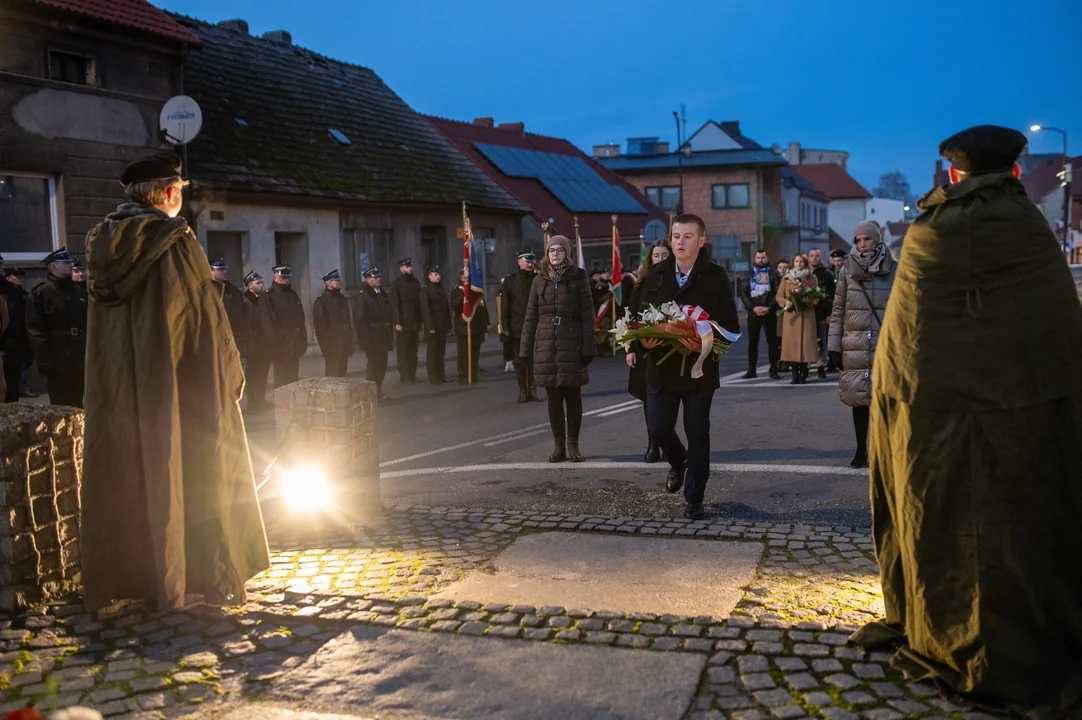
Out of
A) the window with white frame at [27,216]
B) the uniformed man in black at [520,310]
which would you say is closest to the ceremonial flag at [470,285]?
the uniformed man in black at [520,310]

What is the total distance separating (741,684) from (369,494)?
3.74 m

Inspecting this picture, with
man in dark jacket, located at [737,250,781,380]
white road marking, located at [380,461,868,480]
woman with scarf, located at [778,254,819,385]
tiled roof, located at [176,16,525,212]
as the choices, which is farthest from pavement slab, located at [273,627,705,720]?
tiled roof, located at [176,16,525,212]

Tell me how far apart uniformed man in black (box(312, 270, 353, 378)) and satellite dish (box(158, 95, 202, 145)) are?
387 centimetres

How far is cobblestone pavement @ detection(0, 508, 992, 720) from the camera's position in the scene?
13.7 ft

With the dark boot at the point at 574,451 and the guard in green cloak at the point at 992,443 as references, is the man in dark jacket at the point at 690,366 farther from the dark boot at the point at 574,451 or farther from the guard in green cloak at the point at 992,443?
the guard in green cloak at the point at 992,443

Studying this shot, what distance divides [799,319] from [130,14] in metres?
13.2

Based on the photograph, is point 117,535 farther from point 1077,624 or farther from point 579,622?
point 1077,624

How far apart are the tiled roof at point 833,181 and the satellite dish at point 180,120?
77.7 m

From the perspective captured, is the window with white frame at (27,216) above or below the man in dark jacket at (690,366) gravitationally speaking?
above

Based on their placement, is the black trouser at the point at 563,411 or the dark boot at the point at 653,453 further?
the black trouser at the point at 563,411

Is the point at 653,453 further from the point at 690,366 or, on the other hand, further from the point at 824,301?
the point at 824,301

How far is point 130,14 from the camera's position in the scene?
779 inches

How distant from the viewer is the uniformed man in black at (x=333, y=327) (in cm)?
1689

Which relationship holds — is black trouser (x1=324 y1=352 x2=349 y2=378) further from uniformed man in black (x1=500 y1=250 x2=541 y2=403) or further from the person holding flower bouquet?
the person holding flower bouquet
